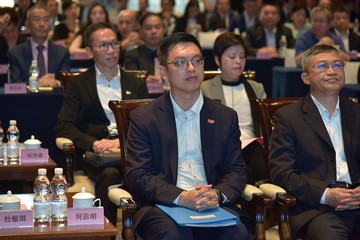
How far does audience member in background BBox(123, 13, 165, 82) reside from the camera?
295 inches

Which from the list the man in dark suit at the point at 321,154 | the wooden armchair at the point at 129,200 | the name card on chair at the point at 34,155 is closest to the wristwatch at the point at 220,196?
the wooden armchair at the point at 129,200

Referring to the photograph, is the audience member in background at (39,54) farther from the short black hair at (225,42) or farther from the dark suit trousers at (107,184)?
the dark suit trousers at (107,184)

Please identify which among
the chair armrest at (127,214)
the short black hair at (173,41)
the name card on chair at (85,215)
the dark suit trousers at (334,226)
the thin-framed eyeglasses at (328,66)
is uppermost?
the short black hair at (173,41)

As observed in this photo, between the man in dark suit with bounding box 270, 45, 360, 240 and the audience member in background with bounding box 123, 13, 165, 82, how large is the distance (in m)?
3.05

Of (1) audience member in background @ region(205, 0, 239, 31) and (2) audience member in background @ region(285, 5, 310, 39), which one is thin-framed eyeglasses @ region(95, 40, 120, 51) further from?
(1) audience member in background @ region(205, 0, 239, 31)

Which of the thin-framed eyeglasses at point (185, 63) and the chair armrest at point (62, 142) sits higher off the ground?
the thin-framed eyeglasses at point (185, 63)

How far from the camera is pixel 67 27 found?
1098cm

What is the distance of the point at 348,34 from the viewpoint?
34.7ft

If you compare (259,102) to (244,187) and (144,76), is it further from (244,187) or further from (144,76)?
(144,76)

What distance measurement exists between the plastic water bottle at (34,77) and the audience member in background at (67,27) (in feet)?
11.5

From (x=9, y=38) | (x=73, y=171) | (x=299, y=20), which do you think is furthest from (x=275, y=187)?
(x=299, y=20)

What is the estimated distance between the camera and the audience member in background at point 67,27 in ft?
35.3

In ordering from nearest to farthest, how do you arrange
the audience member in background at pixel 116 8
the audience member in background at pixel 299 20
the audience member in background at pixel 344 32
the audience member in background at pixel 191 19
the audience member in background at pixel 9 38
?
the audience member in background at pixel 9 38
the audience member in background at pixel 344 32
the audience member in background at pixel 299 20
the audience member in background at pixel 191 19
the audience member in background at pixel 116 8

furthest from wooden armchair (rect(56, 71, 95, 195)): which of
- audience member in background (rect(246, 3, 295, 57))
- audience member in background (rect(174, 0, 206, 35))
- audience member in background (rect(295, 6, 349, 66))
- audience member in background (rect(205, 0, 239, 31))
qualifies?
audience member in background (rect(205, 0, 239, 31))
